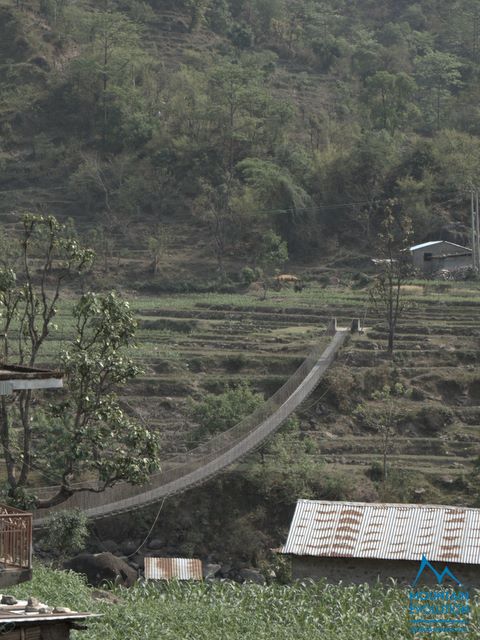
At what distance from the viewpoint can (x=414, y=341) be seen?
138 feet

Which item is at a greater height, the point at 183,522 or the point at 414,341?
the point at 414,341

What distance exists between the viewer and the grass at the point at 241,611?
56.9 ft

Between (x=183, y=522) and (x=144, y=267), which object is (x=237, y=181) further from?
(x=183, y=522)

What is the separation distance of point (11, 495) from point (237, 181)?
37387 millimetres

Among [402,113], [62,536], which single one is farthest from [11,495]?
[402,113]

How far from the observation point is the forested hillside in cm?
5656

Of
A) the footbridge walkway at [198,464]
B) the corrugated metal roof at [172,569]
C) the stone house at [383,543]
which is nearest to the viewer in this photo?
the stone house at [383,543]

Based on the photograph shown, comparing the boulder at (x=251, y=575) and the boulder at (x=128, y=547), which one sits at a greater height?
the boulder at (x=128, y=547)

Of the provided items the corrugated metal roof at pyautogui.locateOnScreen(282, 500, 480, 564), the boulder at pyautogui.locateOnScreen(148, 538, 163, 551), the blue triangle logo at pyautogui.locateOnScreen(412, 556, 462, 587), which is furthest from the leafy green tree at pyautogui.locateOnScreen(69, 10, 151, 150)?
the blue triangle logo at pyautogui.locateOnScreen(412, 556, 462, 587)

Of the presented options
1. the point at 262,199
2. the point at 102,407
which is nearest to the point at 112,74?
the point at 262,199

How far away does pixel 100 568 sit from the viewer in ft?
90.7

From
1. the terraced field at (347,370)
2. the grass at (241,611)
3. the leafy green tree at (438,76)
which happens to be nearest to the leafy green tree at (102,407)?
the grass at (241,611)

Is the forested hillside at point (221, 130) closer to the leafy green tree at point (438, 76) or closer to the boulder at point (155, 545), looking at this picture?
the leafy green tree at point (438, 76)

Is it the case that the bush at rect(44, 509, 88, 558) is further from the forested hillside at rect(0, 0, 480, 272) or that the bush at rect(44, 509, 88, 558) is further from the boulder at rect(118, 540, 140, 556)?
the forested hillside at rect(0, 0, 480, 272)
